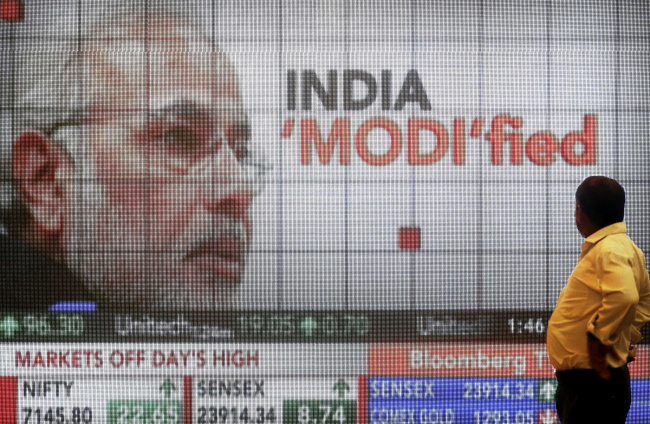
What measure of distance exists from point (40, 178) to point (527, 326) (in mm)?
2221

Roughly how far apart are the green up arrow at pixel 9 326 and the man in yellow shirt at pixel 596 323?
7.06ft

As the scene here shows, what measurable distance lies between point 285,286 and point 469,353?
0.86 m

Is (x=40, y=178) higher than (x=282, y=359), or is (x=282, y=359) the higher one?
(x=40, y=178)

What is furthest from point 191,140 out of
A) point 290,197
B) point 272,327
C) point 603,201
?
point 603,201

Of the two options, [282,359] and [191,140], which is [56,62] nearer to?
[191,140]

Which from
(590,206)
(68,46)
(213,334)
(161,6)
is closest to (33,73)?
(68,46)

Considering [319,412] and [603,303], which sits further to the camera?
[319,412]

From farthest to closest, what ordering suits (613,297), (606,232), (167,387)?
(167,387) → (606,232) → (613,297)

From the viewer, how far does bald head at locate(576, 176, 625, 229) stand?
1.47 metres

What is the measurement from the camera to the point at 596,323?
139cm

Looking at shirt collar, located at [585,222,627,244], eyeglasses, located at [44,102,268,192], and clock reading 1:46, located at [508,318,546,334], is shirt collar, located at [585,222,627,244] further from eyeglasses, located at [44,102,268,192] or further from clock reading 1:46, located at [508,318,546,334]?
eyeglasses, located at [44,102,268,192]

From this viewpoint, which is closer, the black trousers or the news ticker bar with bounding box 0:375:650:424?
the black trousers

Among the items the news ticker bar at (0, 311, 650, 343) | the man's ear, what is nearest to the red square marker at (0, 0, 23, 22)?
the man's ear

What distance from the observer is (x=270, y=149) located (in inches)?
90.6
